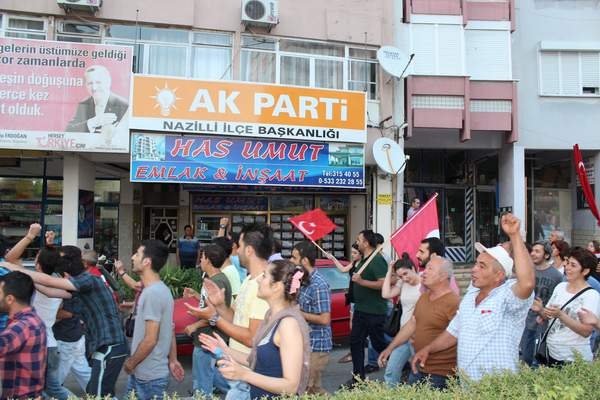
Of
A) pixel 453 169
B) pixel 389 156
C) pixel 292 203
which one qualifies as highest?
pixel 453 169

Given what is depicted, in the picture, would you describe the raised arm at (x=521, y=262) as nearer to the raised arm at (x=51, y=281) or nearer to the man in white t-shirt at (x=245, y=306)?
the man in white t-shirt at (x=245, y=306)

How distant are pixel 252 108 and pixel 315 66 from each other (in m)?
2.20

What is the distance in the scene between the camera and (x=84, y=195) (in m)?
11.7

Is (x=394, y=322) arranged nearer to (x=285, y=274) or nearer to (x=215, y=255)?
(x=215, y=255)

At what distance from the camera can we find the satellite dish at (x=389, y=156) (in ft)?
39.6

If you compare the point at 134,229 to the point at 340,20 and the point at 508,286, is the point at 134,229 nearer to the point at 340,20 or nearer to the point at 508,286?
the point at 340,20

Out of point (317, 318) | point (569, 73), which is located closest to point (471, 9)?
point (569, 73)

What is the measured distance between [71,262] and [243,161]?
7.24m

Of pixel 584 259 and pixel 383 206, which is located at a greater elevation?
pixel 383 206

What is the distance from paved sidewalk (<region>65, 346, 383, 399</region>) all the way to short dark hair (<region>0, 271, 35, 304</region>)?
95.9 inches

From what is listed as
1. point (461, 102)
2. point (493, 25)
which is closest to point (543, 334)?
point (461, 102)

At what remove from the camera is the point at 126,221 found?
14.3m

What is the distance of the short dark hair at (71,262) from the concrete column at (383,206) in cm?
911

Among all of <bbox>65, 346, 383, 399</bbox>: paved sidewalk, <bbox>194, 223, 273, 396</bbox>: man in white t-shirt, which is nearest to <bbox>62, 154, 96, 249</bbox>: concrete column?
<bbox>65, 346, 383, 399</bbox>: paved sidewalk
